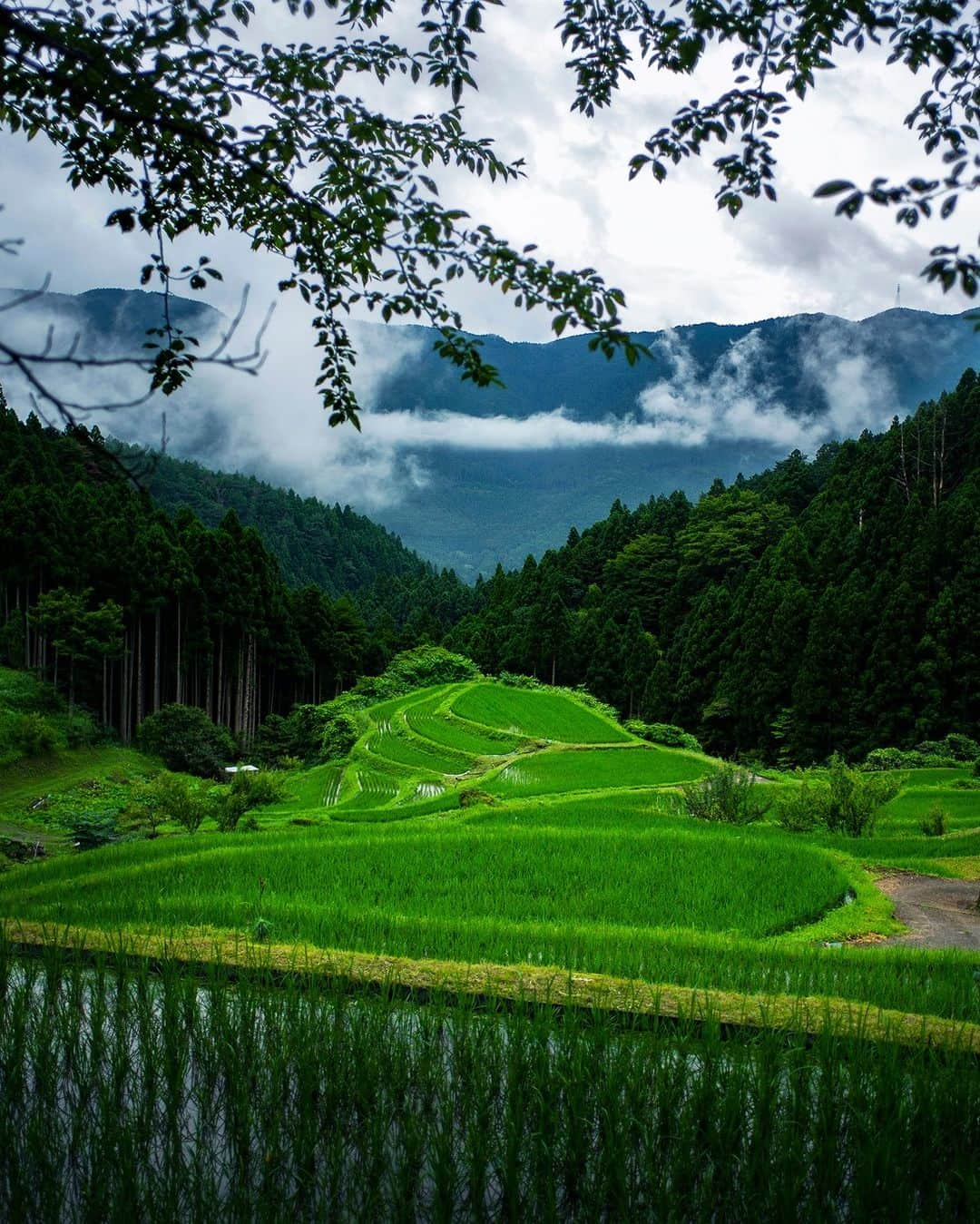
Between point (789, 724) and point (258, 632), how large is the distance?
29.2 metres

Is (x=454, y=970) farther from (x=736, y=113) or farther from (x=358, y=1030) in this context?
(x=736, y=113)

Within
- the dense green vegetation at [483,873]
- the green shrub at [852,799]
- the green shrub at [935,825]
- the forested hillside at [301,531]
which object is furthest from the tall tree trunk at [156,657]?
the forested hillside at [301,531]

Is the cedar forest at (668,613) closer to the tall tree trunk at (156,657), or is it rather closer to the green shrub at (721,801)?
the tall tree trunk at (156,657)

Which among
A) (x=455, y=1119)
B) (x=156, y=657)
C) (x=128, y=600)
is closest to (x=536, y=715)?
(x=156, y=657)

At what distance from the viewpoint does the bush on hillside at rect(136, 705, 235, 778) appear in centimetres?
3738

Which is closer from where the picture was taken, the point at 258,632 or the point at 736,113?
the point at 736,113

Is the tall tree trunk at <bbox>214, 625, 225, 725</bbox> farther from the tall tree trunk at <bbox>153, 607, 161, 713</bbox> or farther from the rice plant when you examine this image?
the rice plant

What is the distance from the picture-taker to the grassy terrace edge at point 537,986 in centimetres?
389

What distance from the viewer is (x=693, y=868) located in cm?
1067

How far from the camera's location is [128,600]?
41281 millimetres

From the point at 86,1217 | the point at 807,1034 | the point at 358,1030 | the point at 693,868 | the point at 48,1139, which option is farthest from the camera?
the point at 693,868

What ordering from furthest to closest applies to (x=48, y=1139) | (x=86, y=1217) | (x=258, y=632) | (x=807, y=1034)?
1. (x=258, y=632)
2. (x=807, y=1034)
3. (x=48, y=1139)
4. (x=86, y=1217)

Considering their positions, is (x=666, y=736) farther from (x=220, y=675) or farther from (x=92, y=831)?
(x=92, y=831)

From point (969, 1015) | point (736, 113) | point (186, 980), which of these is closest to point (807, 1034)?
point (969, 1015)
